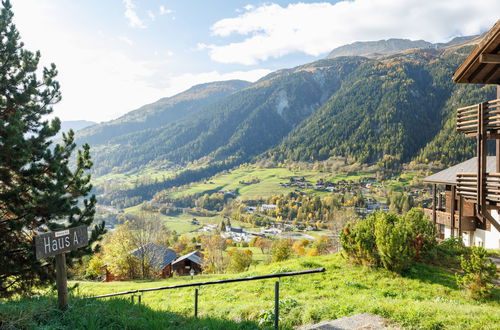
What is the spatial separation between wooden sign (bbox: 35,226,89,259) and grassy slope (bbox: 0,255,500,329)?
113 centimetres

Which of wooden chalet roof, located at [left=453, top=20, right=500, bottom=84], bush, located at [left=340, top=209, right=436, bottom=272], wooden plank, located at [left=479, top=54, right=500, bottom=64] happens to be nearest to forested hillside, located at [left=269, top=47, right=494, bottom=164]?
bush, located at [left=340, top=209, right=436, bottom=272]

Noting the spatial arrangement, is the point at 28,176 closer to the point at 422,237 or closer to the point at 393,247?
the point at 393,247

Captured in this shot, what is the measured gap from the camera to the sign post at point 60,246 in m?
4.96

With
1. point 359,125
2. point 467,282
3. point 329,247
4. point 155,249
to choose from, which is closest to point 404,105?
point 359,125

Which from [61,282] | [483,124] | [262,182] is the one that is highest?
[483,124]

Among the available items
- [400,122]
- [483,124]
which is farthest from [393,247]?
[400,122]

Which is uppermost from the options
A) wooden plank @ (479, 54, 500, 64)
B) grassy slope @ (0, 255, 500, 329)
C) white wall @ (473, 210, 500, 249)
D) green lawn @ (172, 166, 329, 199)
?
wooden plank @ (479, 54, 500, 64)

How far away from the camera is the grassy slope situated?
5566 mm

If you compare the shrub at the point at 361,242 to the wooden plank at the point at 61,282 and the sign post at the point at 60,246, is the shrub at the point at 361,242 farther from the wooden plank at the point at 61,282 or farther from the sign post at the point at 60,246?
the wooden plank at the point at 61,282

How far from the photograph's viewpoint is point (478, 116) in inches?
401

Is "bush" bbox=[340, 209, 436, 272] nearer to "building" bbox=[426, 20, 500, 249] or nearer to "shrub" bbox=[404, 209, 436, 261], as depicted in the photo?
"shrub" bbox=[404, 209, 436, 261]

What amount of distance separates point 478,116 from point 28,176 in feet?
52.1

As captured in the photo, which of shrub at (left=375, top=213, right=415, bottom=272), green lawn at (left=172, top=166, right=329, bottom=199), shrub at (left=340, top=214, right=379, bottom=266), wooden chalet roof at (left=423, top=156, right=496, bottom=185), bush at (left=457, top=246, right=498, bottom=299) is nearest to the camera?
bush at (left=457, top=246, right=498, bottom=299)

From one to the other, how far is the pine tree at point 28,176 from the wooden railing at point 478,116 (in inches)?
570
